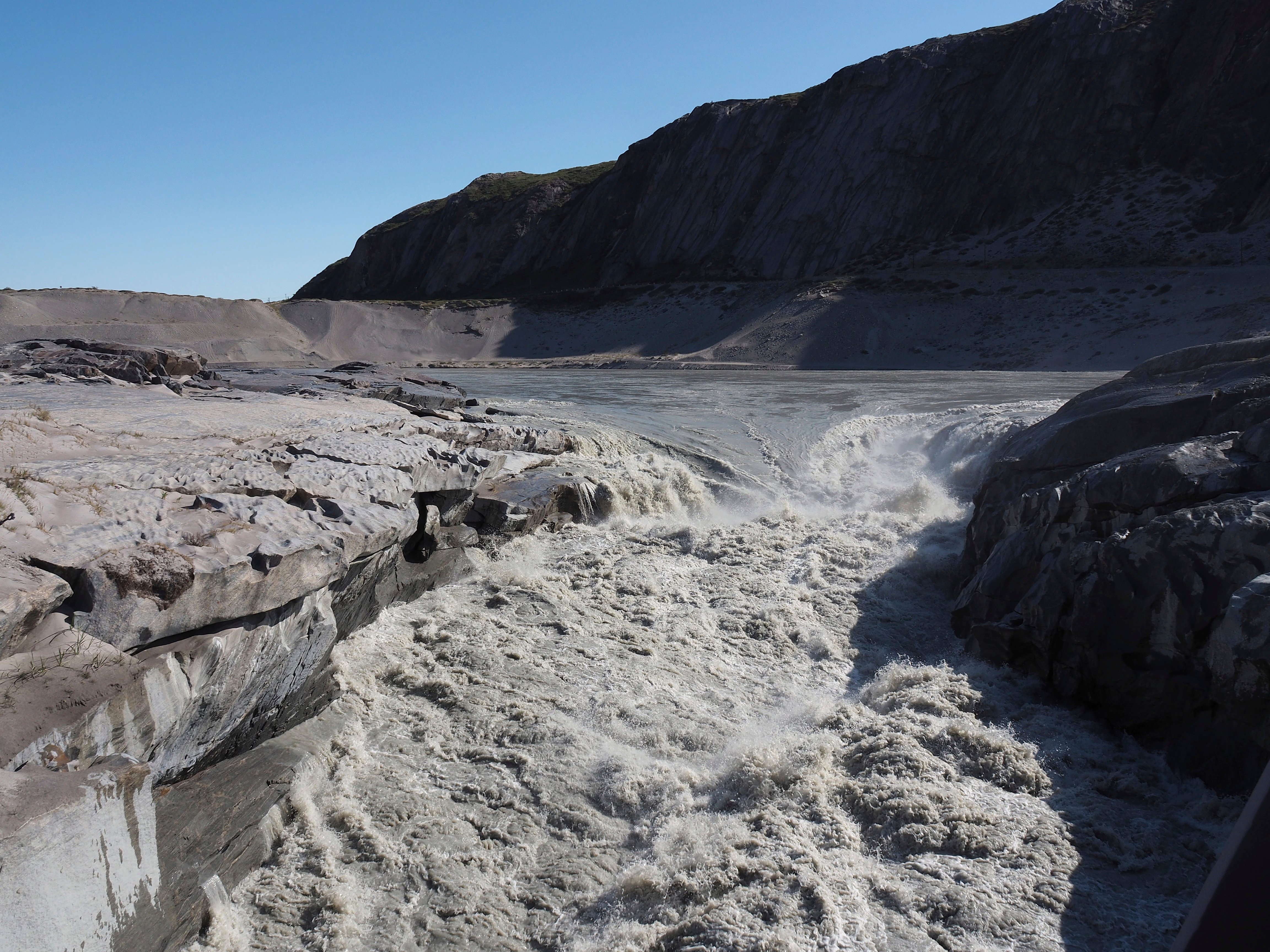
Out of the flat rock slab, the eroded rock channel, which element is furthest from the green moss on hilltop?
the eroded rock channel

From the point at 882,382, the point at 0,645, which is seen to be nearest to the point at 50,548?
the point at 0,645

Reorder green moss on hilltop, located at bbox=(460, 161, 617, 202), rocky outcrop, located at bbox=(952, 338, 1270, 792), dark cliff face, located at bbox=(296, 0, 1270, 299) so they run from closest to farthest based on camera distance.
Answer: rocky outcrop, located at bbox=(952, 338, 1270, 792) → dark cliff face, located at bbox=(296, 0, 1270, 299) → green moss on hilltop, located at bbox=(460, 161, 617, 202)

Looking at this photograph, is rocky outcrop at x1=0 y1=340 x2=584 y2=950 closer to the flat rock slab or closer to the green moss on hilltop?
the flat rock slab

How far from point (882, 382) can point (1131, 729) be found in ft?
60.9

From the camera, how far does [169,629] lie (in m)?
3.99

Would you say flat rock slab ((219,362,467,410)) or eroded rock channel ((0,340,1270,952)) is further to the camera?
flat rock slab ((219,362,467,410))

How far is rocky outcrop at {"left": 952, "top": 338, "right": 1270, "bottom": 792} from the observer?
14.4 feet

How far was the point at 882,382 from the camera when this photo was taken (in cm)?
2266

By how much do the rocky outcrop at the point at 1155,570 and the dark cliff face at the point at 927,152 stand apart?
1355 inches

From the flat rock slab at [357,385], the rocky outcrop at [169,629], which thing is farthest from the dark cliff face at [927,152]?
the rocky outcrop at [169,629]

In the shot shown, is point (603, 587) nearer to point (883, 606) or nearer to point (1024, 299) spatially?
point (883, 606)

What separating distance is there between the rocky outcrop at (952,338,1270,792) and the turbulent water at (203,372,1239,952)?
0.26 meters

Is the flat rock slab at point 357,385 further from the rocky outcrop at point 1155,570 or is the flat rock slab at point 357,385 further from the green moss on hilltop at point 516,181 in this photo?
the green moss on hilltop at point 516,181

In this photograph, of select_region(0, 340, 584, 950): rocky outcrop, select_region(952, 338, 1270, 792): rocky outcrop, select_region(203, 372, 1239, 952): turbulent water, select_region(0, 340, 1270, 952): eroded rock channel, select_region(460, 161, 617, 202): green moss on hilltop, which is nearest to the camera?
select_region(0, 340, 584, 950): rocky outcrop
